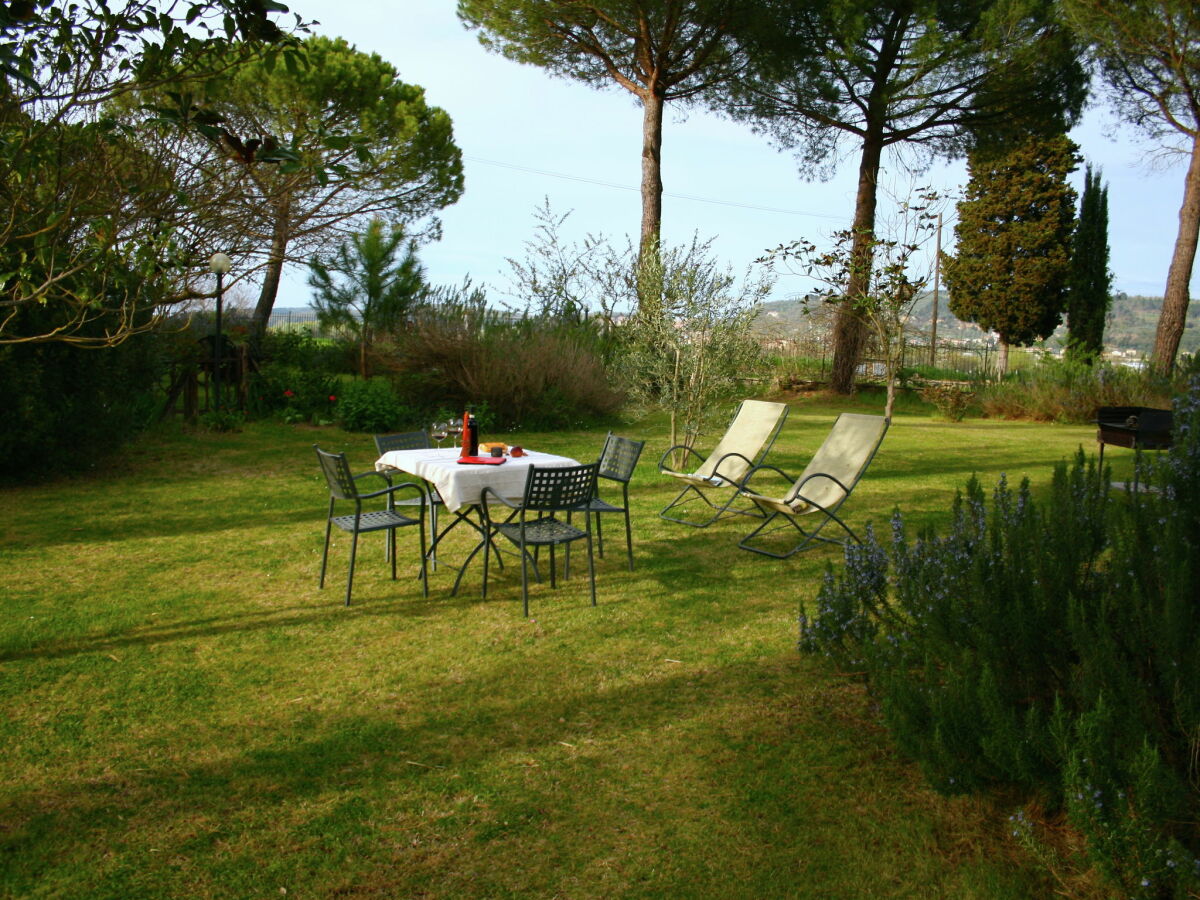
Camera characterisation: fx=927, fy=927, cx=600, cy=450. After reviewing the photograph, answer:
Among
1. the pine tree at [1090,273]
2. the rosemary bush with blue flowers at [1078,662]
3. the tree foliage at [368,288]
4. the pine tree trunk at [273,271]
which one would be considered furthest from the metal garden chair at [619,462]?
the pine tree at [1090,273]

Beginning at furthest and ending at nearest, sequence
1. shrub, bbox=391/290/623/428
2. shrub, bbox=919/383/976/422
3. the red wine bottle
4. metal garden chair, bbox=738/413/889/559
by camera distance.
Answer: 1. shrub, bbox=919/383/976/422
2. shrub, bbox=391/290/623/428
3. metal garden chair, bbox=738/413/889/559
4. the red wine bottle

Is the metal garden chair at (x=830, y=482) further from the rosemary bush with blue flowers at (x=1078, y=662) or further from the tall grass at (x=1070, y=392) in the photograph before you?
the tall grass at (x=1070, y=392)

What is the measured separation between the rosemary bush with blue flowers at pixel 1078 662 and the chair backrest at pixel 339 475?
257 cm

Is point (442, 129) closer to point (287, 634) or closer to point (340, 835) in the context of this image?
point (287, 634)

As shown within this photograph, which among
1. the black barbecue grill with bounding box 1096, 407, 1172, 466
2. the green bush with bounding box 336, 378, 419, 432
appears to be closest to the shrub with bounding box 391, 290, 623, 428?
the green bush with bounding box 336, 378, 419, 432

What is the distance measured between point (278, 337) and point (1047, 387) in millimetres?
12895

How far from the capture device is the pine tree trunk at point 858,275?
620 inches

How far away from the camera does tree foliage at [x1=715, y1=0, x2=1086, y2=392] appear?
16.2 metres

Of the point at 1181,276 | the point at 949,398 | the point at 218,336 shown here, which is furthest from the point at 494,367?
the point at 1181,276

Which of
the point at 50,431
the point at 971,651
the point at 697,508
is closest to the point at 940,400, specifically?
the point at 697,508

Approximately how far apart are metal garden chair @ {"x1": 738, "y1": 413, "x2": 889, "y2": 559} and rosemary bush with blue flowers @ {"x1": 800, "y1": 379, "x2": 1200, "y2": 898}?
273 cm

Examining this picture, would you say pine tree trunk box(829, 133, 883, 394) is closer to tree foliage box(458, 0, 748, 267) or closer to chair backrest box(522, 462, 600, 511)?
tree foliage box(458, 0, 748, 267)

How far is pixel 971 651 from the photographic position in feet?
8.30

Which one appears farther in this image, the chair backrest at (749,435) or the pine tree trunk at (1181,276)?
the pine tree trunk at (1181,276)
